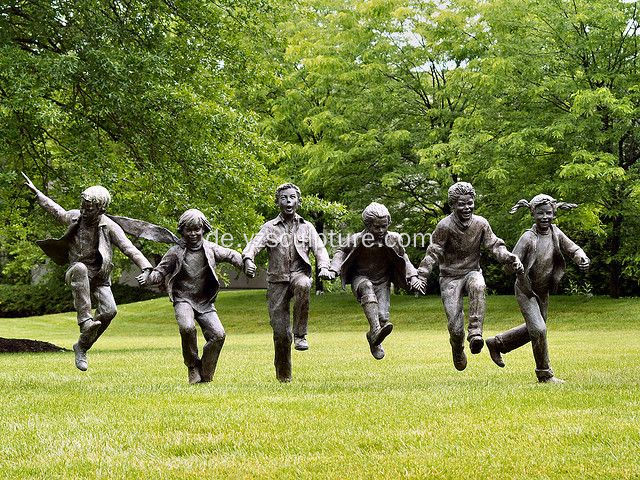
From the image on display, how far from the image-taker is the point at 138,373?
47.8 ft

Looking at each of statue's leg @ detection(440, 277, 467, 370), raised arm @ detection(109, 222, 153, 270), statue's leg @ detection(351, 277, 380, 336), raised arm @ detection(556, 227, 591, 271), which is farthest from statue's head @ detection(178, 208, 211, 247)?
raised arm @ detection(556, 227, 591, 271)

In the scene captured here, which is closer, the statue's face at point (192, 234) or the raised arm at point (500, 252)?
the raised arm at point (500, 252)

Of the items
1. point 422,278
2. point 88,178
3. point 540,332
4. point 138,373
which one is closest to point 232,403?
point 422,278

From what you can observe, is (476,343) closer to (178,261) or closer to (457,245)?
(457,245)

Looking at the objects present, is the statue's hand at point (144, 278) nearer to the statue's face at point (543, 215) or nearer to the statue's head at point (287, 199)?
the statue's head at point (287, 199)

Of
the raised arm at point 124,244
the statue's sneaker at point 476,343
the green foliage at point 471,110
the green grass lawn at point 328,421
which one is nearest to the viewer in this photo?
the green grass lawn at point 328,421

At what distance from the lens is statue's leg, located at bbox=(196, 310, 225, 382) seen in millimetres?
11812

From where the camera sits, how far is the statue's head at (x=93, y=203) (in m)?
11.8

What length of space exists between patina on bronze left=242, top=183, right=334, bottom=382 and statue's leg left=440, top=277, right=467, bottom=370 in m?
1.56

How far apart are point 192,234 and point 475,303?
3.64m

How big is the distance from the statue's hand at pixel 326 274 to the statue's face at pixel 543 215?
8.54 ft

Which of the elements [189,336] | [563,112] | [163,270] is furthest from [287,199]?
[563,112]

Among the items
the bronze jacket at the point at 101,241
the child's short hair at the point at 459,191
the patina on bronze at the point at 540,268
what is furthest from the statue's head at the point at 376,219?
the bronze jacket at the point at 101,241

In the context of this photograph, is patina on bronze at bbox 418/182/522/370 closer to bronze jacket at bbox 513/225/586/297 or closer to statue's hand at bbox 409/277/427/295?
statue's hand at bbox 409/277/427/295
